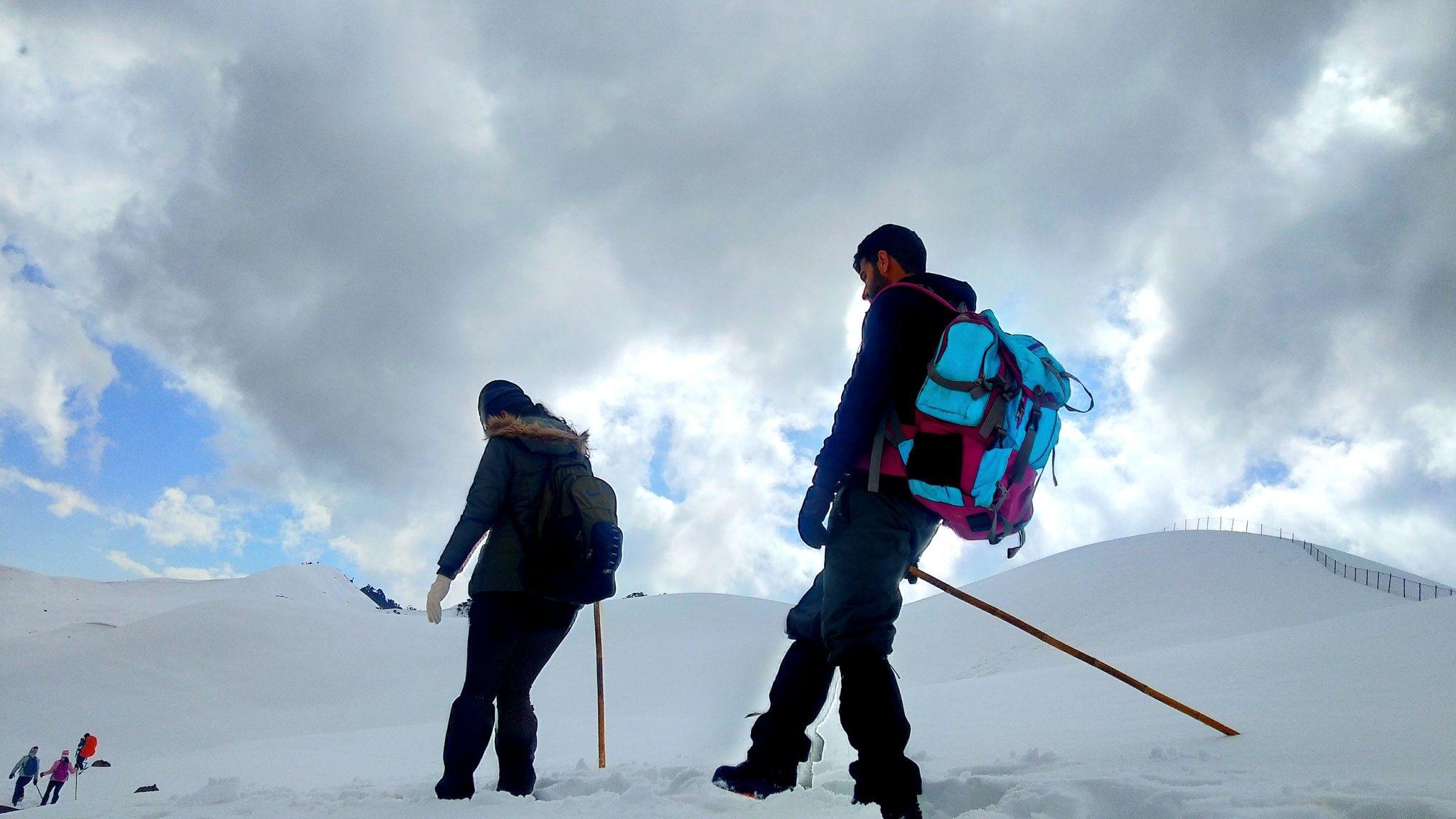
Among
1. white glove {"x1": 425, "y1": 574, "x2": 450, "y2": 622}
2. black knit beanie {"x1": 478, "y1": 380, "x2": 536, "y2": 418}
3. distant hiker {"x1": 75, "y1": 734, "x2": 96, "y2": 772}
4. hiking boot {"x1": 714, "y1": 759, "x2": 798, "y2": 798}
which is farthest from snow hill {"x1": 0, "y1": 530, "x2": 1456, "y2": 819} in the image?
black knit beanie {"x1": 478, "y1": 380, "x2": 536, "y2": 418}

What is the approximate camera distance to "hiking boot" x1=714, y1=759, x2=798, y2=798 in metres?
2.64

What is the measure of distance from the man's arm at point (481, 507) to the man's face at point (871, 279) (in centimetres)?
175

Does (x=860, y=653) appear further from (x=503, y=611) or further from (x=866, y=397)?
(x=503, y=611)

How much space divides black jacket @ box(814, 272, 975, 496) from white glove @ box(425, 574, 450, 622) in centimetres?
175

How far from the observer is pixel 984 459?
2.55 meters

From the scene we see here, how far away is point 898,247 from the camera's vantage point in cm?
305

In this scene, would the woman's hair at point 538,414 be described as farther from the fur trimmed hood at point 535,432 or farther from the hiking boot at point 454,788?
the hiking boot at point 454,788

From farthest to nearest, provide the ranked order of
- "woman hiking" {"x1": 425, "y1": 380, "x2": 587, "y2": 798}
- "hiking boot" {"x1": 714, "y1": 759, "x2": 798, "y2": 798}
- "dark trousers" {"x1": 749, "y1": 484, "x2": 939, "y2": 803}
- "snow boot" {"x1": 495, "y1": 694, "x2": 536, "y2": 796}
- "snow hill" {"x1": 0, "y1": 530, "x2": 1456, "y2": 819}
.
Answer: "snow boot" {"x1": 495, "y1": 694, "x2": 536, "y2": 796} < "woman hiking" {"x1": 425, "y1": 380, "x2": 587, "y2": 798} < "hiking boot" {"x1": 714, "y1": 759, "x2": 798, "y2": 798} < "snow hill" {"x1": 0, "y1": 530, "x2": 1456, "y2": 819} < "dark trousers" {"x1": 749, "y1": 484, "x2": 939, "y2": 803}

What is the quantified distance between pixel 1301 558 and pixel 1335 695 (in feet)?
92.1

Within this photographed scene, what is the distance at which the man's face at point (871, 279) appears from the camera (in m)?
3.05

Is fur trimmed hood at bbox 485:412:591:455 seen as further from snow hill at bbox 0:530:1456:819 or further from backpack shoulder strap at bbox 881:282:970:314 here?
backpack shoulder strap at bbox 881:282:970:314

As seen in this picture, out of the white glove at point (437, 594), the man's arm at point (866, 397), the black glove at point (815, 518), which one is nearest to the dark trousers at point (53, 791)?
the white glove at point (437, 594)

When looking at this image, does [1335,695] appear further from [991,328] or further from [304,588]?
[304,588]

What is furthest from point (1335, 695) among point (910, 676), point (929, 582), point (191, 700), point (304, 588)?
point (304, 588)
